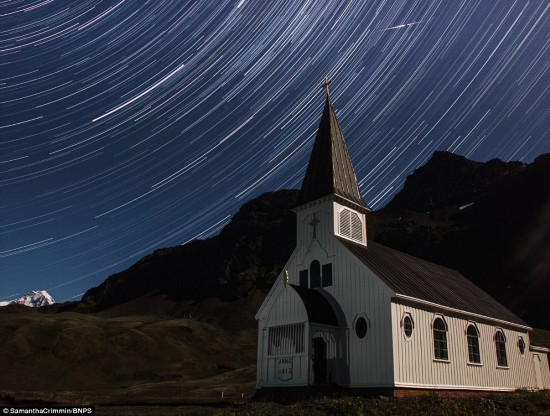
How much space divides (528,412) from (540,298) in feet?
300

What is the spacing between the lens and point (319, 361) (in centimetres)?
2480

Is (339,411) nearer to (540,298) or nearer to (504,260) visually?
(540,298)

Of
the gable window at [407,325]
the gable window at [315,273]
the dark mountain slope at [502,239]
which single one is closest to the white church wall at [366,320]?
the gable window at [407,325]

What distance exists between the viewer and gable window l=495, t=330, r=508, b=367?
30.2 metres

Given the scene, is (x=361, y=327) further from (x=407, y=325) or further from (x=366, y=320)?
(x=407, y=325)

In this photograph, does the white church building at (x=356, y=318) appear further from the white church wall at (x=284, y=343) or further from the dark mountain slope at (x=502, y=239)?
the dark mountain slope at (x=502, y=239)

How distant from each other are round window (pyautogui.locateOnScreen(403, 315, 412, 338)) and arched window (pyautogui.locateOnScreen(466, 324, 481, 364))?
6027 mm

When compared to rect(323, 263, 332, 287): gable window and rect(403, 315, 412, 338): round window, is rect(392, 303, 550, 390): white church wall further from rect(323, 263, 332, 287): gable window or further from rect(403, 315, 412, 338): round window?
rect(323, 263, 332, 287): gable window

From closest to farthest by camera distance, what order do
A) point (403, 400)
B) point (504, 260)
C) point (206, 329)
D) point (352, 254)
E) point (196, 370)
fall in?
point (403, 400)
point (352, 254)
point (196, 370)
point (206, 329)
point (504, 260)

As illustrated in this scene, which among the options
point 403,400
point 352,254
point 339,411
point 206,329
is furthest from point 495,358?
point 206,329

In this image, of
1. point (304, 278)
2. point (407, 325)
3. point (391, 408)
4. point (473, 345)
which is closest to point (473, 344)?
point (473, 345)

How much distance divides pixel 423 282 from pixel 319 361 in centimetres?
825

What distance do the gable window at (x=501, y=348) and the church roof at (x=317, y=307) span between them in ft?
41.2

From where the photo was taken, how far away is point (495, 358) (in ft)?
97.1
